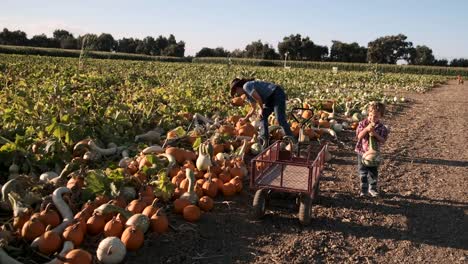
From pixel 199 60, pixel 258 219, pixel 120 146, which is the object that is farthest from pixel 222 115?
pixel 199 60

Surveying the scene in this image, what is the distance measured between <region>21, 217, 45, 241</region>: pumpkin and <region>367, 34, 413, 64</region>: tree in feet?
331

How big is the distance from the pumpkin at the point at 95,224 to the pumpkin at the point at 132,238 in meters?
0.26

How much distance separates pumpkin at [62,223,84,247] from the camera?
3758mm

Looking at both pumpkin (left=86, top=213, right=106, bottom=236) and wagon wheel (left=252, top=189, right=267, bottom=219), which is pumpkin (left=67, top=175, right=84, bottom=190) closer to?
pumpkin (left=86, top=213, right=106, bottom=236)

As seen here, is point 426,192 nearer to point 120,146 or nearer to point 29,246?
point 120,146

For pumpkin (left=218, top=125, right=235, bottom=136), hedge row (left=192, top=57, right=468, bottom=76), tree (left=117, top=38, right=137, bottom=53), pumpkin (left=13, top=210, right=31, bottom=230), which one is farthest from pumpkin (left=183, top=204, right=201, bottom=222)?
Result: tree (left=117, top=38, right=137, bottom=53)

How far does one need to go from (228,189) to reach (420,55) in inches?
4624

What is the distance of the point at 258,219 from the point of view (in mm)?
4918

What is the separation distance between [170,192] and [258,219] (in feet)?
3.27

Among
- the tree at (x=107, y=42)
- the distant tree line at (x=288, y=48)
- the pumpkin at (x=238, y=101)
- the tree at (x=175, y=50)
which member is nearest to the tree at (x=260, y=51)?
the distant tree line at (x=288, y=48)

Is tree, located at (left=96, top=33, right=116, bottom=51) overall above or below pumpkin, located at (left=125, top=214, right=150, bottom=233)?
above

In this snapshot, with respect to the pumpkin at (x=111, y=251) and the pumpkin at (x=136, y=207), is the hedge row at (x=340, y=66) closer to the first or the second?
the pumpkin at (x=136, y=207)

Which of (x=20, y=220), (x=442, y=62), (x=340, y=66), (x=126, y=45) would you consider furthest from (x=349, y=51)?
(x=20, y=220)

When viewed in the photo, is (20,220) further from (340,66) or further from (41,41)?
(41,41)
